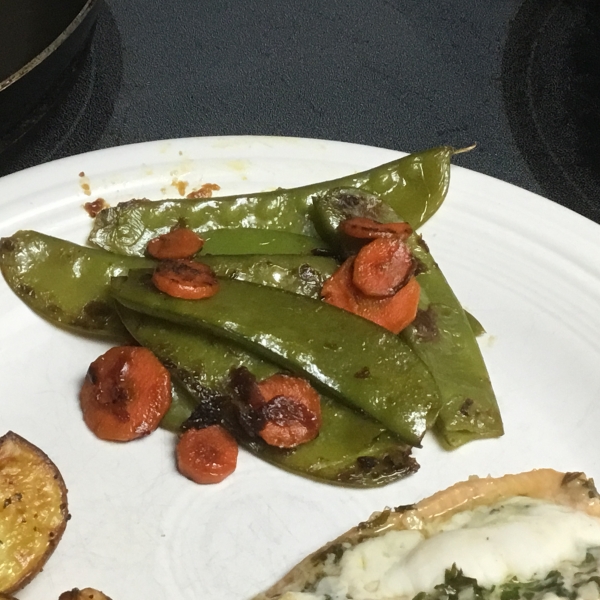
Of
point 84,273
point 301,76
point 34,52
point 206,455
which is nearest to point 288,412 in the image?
point 206,455

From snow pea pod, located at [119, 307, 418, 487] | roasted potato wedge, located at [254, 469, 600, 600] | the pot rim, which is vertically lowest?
roasted potato wedge, located at [254, 469, 600, 600]

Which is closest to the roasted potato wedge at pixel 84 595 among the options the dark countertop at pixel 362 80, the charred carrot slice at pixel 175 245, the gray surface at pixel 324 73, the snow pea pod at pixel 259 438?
the snow pea pod at pixel 259 438

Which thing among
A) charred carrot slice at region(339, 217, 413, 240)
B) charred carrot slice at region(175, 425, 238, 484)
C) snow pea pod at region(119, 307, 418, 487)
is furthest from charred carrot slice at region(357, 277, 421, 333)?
charred carrot slice at region(175, 425, 238, 484)

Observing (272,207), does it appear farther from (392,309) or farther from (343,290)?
(392,309)

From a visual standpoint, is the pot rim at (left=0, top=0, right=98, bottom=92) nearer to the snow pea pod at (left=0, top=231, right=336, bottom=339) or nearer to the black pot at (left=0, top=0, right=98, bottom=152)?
the black pot at (left=0, top=0, right=98, bottom=152)

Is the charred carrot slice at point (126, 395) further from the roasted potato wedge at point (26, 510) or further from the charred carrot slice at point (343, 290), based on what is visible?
the charred carrot slice at point (343, 290)
